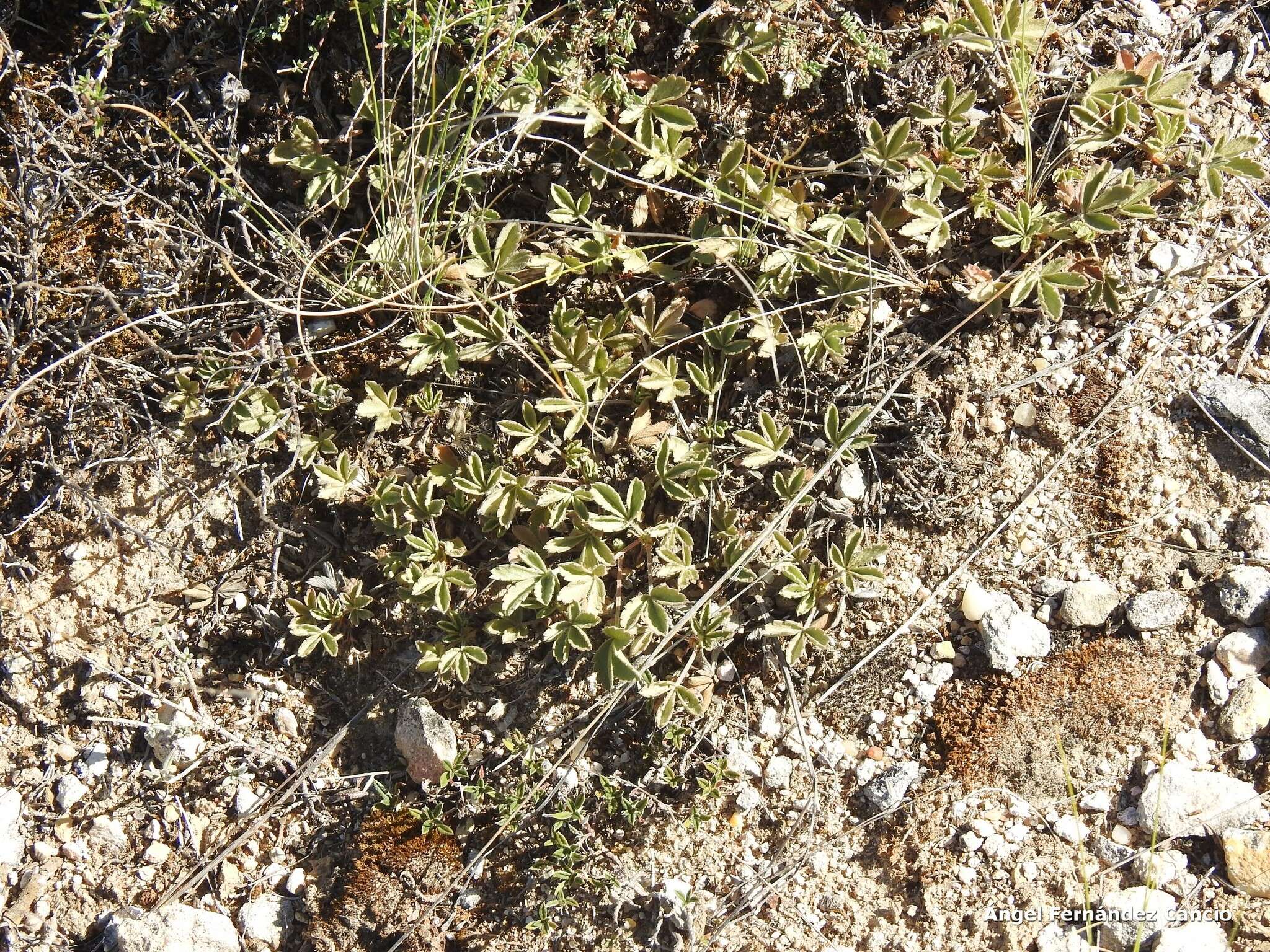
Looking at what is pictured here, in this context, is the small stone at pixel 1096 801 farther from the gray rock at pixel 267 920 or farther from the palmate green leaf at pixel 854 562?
the gray rock at pixel 267 920

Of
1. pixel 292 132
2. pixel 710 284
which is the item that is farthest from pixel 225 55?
pixel 710 284

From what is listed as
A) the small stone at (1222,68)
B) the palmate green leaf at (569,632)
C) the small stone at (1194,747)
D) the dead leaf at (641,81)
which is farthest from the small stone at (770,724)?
the small stone at (1222,68)

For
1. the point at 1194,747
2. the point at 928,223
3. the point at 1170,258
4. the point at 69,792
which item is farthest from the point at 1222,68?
the point at 69,792

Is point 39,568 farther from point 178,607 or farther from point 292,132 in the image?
point 292,132

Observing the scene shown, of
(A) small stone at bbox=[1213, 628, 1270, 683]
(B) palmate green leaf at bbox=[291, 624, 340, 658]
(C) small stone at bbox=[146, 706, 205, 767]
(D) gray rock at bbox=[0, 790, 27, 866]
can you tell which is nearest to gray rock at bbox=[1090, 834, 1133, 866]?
(A) small stone at bbox=[1213, 628, 1270, 683]

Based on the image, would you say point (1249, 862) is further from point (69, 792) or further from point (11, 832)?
point (11, 832)

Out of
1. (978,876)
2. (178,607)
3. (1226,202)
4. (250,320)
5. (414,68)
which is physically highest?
(414,68)
